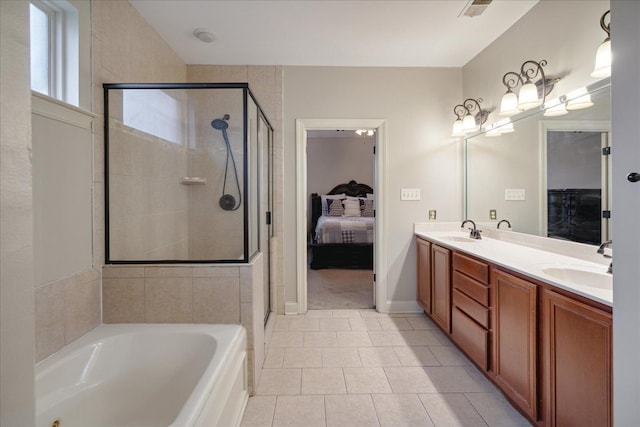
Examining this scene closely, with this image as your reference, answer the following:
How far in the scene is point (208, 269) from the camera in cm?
184

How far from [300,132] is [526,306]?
7.99 feet

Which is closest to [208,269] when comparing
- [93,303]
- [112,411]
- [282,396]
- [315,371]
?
[93,303]

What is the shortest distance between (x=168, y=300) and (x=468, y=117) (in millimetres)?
2986

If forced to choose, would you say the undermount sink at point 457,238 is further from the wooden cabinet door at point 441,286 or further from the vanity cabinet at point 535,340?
the vanity cabinet at point 535,340

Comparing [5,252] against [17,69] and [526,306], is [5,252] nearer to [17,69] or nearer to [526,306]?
[17,69]

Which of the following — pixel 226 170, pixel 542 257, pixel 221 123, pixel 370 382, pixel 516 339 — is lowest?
pixel 370 382

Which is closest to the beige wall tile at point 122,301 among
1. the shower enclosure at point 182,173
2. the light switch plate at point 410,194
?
the shower enclosure at point 182,173

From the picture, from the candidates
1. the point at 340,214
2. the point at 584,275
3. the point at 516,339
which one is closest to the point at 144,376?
the point at 516,339

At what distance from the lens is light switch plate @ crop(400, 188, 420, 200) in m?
3.24

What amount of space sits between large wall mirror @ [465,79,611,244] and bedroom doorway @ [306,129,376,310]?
1.96 meters

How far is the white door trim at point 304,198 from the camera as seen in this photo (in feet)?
10.4

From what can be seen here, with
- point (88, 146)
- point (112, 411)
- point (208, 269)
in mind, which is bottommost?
point (112, 411)

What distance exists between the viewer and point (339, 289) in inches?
159

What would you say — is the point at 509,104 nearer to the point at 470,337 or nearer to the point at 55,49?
the point at 470,337
